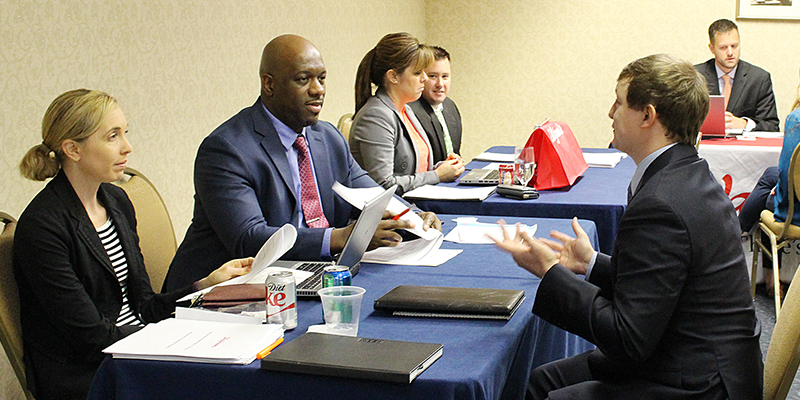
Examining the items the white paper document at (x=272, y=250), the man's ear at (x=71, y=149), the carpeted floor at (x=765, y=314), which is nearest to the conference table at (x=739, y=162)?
the carpeted floor at (x=765, y=314)

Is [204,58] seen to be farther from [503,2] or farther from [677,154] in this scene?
[503,2]

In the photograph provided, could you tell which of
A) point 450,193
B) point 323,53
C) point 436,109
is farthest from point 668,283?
point 323,53

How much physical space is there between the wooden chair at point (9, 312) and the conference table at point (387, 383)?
0.45 metres

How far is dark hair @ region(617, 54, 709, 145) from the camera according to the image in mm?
1410

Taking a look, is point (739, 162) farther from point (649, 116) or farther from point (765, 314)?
point (649, 116)

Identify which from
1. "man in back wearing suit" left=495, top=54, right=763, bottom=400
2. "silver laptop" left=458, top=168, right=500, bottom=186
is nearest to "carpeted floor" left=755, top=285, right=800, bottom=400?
"silver laptop" left=458, top=168, right=500, bottom=186

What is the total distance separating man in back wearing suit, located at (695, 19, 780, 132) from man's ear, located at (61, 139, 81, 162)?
4.76 m

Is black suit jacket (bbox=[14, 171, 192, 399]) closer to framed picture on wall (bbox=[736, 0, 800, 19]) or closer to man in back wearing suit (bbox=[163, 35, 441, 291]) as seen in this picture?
man in back wearing suit (bbox=[163, 35, 441, 291])

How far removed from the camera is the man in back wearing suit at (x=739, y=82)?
16.9 ft

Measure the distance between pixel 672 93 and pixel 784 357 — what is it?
606 millimetres

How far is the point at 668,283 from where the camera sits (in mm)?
1273

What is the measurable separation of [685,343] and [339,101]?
11.8 feet

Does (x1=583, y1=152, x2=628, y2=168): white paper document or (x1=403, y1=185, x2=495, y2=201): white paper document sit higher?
(x1=403, y1=185, x2=495, y2=201): white paper document

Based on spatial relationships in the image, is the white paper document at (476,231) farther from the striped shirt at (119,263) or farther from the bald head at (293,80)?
the striped shirt at (119,263)
